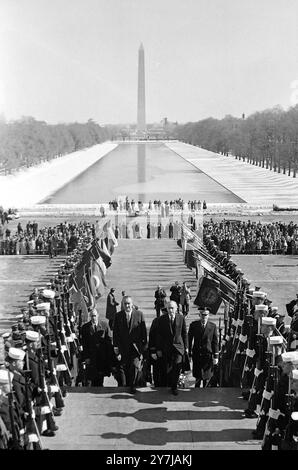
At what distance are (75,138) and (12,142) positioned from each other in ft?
150

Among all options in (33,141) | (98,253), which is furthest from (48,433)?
(33,141)

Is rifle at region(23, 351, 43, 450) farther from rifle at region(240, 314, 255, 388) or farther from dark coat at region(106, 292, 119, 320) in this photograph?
dark coat at region(106, 292, 119, 320)

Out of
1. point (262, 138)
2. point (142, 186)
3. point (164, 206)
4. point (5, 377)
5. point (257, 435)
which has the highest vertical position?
point (262, 138)

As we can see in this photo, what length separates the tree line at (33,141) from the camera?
6944 centimetres

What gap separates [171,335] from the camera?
8484 millimetres

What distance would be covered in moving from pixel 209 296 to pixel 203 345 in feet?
14.3

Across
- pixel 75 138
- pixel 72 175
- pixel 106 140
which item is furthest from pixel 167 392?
pixel 106 140

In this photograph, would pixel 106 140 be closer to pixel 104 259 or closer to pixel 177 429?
pixel 104 259

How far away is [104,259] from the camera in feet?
63.1

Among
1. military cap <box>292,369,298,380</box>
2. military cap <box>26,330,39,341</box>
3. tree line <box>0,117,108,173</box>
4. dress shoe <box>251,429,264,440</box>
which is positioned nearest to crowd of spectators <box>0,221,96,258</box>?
military cap <box>26,330,39,341</box>

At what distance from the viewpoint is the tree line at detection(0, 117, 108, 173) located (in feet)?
228

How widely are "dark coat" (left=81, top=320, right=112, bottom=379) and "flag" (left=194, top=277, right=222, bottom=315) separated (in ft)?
14.4

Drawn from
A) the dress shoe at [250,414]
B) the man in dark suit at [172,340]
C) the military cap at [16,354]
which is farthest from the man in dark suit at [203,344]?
the military cap at [16,354]

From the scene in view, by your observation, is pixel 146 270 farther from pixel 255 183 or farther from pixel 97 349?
pixel 255 183
